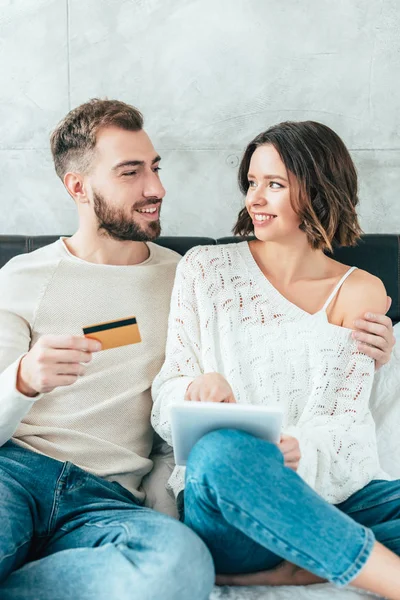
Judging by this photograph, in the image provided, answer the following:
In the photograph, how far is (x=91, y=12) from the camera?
223 centimetres

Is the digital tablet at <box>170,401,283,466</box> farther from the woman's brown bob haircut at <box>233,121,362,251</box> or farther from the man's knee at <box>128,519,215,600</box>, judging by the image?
the woman's brown bob haircut at <box>233,121,362,251</box>

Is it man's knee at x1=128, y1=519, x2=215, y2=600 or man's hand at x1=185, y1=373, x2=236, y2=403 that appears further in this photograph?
man's hand at x1=185, y1=373, x2=236, y2=403

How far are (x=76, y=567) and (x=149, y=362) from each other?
1.90 ft

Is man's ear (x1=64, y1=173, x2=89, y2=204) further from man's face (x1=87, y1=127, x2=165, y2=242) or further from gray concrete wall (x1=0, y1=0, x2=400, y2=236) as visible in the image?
gray concrete wall (x1=0, y1=0, x2=400, y2=236)

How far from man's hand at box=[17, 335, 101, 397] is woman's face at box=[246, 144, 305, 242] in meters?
0.59

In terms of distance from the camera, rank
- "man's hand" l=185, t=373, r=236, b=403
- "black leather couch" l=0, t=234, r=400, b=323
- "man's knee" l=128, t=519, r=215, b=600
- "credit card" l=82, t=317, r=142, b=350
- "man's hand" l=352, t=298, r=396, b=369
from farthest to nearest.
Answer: "black leather couch" l=0, t=234, r=400, b=323 → "man's hand" l=352, t=298, r=396, b=369 → "man's hand" l=185, t=373, r=236, b=403 → "credit card" l=82, t=317, r=142, b=350 → "man's knee" l=128, t=519, r=215, b=600

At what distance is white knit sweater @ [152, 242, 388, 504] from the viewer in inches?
62.2

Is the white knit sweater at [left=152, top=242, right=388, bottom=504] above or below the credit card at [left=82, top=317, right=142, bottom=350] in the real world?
below

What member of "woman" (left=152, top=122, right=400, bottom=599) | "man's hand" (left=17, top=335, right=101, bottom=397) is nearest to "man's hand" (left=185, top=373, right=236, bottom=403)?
"woman" (left=152, top=122, right=400, bottom=599)

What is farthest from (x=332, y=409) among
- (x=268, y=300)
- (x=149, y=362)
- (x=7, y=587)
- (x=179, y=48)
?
(x=179, y=48)

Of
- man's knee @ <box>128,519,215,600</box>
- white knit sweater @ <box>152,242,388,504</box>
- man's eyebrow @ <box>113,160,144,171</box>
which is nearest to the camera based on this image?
man's knee @ <box>128,519,215,600</box>

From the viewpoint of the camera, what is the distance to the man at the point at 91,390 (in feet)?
4.24

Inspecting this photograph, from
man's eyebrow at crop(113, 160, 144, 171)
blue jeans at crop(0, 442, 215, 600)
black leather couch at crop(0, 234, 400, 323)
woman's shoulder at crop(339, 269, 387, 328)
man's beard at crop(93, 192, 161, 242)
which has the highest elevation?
man's eyebrow at crop(113, 160, 144, 171)

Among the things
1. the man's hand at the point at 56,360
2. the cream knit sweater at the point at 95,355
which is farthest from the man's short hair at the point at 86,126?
the man's hand at the point at 56,360
